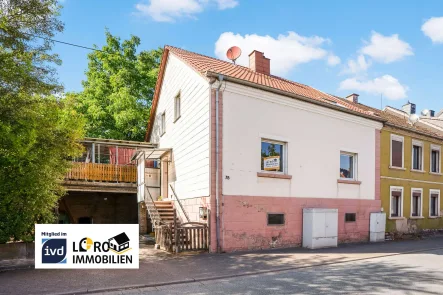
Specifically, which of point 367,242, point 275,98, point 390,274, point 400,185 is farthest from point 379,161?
point 390,274

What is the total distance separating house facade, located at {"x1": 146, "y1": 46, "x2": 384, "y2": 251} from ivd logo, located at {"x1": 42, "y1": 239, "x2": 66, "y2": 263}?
4.36m

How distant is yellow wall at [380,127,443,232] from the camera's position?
17.1 m

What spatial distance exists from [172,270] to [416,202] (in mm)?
15410

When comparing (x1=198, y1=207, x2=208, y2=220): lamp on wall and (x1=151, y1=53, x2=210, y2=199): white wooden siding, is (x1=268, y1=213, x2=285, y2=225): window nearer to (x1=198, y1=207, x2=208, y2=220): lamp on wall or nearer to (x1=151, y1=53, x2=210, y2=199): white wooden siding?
(x1=198, y1=207, x2=208, y2=220): lamp on wall

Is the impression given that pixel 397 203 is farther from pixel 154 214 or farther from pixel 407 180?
pixel 154 214

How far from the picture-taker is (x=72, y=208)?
22.4 m

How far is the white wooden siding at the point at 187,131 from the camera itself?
1237 cm

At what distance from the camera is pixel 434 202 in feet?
66.7

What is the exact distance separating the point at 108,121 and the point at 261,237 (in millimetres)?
16609

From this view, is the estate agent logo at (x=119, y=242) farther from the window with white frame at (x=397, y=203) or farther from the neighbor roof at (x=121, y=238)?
the window with white frame at (x=397, y=203)

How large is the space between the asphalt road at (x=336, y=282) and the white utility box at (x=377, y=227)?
5760mm

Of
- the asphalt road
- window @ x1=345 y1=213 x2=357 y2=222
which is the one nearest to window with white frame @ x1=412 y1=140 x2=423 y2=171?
window @ x1=345 y1=213 x2=357 y2=222

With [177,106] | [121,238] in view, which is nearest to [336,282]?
[121,238]

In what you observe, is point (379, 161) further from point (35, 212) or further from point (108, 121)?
point (108, 121)
